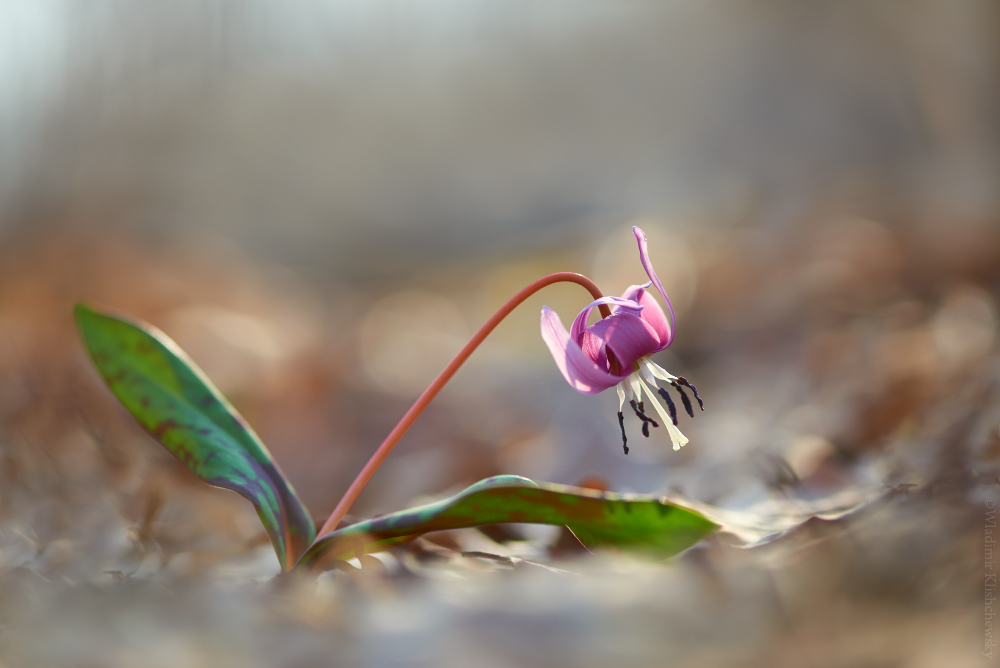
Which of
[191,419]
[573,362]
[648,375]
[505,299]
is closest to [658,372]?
[648,375]

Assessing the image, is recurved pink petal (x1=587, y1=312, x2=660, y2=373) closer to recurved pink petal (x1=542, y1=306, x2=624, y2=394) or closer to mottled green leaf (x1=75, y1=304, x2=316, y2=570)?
recurved pink petal (x1=542, y1=306, x2=624, y2=394)

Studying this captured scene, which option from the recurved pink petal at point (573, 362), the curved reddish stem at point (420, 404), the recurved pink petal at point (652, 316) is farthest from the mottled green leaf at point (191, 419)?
the recurved pink petal at point (652, 316)

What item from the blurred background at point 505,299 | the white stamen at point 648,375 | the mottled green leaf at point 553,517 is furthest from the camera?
the white stamen at point 648,375

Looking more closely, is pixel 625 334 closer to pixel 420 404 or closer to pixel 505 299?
pixel 420 404

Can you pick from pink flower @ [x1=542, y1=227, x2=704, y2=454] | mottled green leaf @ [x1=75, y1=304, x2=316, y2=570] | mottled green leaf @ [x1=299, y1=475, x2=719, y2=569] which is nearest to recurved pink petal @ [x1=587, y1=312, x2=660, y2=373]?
pink flower @ [x1=542, y1=227, x2=704, y2=454]

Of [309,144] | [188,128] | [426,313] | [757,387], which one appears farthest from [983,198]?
[188,128]

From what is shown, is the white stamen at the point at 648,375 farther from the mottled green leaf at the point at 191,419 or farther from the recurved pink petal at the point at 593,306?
the mottled green leaf at the point at 191,419
